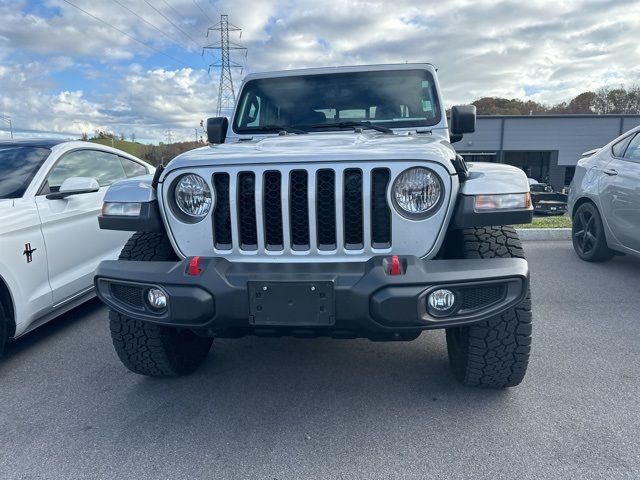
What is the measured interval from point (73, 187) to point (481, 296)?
2994 millimetres

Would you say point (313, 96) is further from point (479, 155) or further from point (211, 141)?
point (479, 155)

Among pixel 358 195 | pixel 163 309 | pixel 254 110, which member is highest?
pixel 254 110

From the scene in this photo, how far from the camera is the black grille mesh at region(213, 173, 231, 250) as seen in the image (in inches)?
92.5

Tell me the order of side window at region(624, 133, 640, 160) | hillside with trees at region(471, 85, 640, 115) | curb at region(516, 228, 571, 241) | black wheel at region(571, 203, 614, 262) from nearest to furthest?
side window at region(624, 133, 640, 160) < black wheel at region(571, 203, 614, 262) < curb at region(516, 228, 571, 241) < hillside with trees at region(471, 85, 640, 115)

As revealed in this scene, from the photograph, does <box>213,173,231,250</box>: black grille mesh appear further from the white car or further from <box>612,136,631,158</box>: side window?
<box>612,136,631,158</box>: side window

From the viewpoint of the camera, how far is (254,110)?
159 inches

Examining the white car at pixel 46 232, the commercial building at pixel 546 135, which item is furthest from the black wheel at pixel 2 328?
the commercial building at pixel 546 135

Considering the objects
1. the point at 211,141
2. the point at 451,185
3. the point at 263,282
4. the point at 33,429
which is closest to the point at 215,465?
the point at 263,282

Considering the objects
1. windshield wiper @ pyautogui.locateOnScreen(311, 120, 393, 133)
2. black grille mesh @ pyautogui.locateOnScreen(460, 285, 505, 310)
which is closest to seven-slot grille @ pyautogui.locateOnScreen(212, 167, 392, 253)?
black grille mesh @ pyautogui.locateOnScreen(460, 285, 505, 310)

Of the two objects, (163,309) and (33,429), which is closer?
(163,309)

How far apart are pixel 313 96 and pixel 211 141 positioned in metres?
0.93

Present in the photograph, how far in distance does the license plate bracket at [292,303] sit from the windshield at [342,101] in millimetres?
1817

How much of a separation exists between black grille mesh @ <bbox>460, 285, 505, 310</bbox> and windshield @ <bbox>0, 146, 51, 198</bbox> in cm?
316

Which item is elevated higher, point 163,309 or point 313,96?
point 313,96
